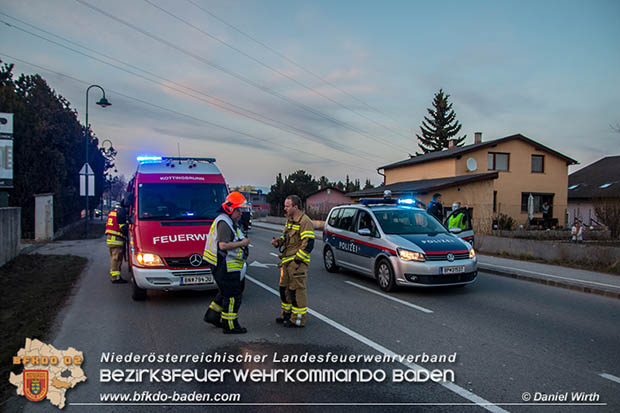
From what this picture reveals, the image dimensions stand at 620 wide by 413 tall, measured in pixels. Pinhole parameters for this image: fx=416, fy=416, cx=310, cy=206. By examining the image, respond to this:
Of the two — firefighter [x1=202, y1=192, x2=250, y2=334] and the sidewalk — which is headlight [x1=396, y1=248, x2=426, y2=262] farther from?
the sidewalk

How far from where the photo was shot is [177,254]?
7.02 meters

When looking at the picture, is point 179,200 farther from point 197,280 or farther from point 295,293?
point 295,293

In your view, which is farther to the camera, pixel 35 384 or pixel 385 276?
pixel 385 276

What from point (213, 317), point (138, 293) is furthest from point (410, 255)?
point (138, 293)

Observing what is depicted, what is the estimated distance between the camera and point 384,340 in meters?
5.48

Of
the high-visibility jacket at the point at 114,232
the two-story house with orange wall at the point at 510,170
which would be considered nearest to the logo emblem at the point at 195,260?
the high-visibility jacket at the point at 114,232

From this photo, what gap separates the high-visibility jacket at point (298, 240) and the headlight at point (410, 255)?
2.69 m

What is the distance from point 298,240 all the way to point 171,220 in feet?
9.54

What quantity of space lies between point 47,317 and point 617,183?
1770 inches

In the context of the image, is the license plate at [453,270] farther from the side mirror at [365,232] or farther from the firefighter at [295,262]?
the firefighter at [295,262]

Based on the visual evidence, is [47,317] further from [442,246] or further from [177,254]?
[442,246]

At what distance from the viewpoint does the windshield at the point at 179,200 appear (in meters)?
8.02

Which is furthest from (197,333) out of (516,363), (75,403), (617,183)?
(617,183)

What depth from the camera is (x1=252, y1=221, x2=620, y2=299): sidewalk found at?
366 inches
